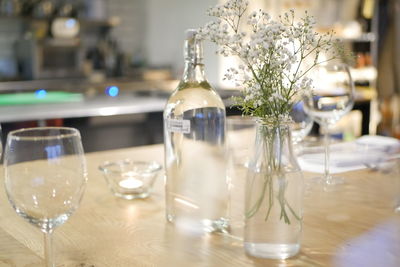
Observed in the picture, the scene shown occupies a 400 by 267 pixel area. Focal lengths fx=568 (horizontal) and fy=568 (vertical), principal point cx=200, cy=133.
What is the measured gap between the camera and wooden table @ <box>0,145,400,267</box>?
0.79m

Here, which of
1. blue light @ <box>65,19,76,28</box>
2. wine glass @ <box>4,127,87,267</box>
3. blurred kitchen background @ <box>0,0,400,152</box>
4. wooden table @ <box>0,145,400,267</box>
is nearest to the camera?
wine glass @ <box>4,127,87,267</box>

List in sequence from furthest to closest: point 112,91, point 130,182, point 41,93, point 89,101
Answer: point 112,91
point 41,93
point 89,101
point 130,182

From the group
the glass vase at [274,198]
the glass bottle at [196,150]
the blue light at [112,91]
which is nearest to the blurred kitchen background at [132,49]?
the blue light at [112,91]

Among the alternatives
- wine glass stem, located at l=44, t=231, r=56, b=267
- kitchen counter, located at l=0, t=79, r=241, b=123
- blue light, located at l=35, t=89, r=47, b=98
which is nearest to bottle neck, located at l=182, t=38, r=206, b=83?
kitchen counter, located at l=0, t=79, r=241, b=123

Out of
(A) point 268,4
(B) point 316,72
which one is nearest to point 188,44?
(B) point 316,72

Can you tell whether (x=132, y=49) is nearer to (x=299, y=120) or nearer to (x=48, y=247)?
(x=299, y=120)

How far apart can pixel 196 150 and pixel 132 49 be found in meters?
5.02

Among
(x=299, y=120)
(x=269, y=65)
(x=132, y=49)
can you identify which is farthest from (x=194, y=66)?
(x=132, y=49)

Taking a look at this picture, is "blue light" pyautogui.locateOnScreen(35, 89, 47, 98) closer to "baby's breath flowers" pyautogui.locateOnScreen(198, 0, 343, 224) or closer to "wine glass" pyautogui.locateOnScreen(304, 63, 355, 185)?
"wine glass" pyautogui.locateOnScreen(304, 63, 355, 185)

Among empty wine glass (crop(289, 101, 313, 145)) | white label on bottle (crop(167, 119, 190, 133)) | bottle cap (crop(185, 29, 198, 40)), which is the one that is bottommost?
empty wine glass (crop(289, 101, 313, 145))

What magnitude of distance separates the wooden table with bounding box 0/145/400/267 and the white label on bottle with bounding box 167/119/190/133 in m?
0.16

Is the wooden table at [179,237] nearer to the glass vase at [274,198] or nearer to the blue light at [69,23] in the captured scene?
the glass vase at [274,198]

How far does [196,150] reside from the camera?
954 millimetres

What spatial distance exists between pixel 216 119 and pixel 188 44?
0.43ft
